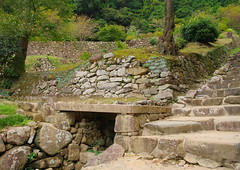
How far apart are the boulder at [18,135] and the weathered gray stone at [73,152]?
2.44ft

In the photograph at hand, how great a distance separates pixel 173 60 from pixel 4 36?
7162mm

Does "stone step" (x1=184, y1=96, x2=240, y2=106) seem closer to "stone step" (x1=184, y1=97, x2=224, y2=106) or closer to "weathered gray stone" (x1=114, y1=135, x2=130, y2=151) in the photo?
"stone step" (x1=184, y1=97, x2=224, y2=106)

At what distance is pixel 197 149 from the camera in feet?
6.49

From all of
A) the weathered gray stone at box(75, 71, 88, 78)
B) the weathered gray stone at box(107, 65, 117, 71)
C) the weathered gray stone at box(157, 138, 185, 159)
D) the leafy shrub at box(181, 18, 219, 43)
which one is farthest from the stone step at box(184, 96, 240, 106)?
the leafy shrub at box(181, 18, 219, 43)

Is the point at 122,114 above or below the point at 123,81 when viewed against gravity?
below

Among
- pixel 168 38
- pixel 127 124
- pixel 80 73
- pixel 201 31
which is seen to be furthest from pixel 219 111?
pixel 201 31

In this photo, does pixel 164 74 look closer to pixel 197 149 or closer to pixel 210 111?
pixel 210 111

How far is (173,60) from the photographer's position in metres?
4.93

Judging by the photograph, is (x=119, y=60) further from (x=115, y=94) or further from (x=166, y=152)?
(x=166, y=152)

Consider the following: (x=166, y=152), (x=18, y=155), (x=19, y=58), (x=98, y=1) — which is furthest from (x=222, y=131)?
(x=98, y=1)

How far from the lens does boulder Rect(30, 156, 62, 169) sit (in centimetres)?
294

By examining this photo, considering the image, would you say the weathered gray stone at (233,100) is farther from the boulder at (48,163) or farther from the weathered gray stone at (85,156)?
the boulder at (48,163)

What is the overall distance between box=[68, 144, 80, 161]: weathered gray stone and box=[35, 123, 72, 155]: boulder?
0.34 ft

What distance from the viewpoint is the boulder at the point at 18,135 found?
284 cm
